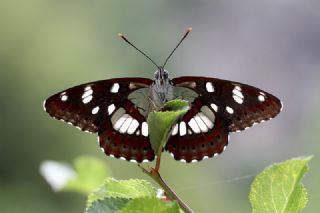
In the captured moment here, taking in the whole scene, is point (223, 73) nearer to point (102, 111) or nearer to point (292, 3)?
point (292, 3)

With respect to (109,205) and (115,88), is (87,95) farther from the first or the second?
(109,205)

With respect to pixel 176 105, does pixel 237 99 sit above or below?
below

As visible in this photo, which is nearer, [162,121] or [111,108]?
[162,121]

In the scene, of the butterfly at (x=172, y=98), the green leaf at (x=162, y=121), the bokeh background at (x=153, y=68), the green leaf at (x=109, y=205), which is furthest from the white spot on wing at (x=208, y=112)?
the bokeh background at (x=153, y=68)

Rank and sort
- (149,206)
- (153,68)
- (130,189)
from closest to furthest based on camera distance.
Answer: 1. (149,206)
2. (130,189)
3. (153,68)

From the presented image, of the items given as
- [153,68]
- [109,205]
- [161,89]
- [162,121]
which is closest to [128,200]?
[109,205]

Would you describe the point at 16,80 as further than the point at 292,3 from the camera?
No

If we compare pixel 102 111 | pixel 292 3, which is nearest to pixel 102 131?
pixel 102 111

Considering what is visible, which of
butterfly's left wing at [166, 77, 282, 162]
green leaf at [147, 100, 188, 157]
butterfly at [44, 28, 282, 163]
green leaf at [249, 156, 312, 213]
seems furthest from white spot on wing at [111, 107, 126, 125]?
green leaf at [249, 156, 312, 213]
